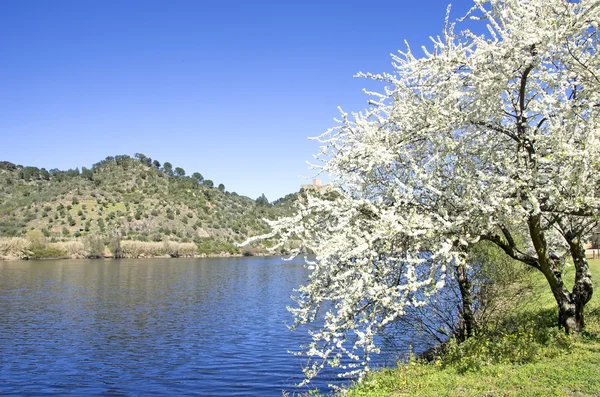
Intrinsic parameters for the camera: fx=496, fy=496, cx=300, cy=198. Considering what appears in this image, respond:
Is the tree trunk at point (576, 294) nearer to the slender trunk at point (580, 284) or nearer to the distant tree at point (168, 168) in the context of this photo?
the slender trunk at point (580, 284)

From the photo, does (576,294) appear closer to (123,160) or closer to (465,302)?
(465,302)

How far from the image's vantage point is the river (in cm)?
1770

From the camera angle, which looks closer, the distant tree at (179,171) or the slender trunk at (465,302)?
the slender trunk at (465,302)

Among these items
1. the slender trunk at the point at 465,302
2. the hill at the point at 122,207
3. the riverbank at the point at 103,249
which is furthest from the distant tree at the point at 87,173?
the slender trunk at the point at 465,302

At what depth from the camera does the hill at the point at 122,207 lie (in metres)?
106

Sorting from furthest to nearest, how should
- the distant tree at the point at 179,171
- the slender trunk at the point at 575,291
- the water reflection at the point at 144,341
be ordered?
the distant tree at the point at 179,171 < the water reflection at the point at 144,341 < the slender trunk at the point at 575,291

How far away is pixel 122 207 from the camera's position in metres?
121

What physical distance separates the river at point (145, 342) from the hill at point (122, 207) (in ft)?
175

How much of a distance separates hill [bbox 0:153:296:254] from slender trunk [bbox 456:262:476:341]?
76709 mm

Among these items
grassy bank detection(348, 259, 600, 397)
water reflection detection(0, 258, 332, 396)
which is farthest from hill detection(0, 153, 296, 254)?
grassy bank detection(348, 259, 600, 397)

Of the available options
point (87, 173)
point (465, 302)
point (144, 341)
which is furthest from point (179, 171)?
point (465, 302)

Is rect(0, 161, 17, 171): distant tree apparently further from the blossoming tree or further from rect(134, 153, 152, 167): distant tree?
the blossoming tree

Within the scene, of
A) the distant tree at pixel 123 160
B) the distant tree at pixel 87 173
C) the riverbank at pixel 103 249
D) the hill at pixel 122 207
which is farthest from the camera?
the distant tree at pixel 123 160

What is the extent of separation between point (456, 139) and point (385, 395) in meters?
5.66
